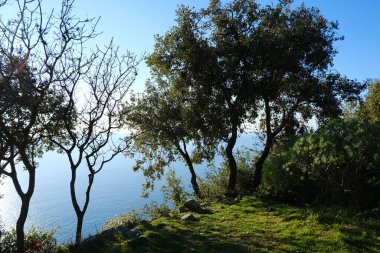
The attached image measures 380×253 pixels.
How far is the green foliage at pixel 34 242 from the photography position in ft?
52.6

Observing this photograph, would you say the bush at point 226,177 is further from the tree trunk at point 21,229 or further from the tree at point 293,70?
the tree trunk at point 21,229

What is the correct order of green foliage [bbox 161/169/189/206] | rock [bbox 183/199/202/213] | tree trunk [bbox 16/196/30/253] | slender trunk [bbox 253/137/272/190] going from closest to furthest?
tree trunk [bbox 16/196/30/253]
rock [bbox 183/199/202/213]
slender trunk [bbox 253/137/272/190]
green foliage [bbox 161/169/189/206]

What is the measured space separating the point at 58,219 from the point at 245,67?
554 feet

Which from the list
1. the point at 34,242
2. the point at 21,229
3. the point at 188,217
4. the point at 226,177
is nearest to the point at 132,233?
the point at 188,217

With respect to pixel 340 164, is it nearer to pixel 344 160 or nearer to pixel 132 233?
pixel 344 160

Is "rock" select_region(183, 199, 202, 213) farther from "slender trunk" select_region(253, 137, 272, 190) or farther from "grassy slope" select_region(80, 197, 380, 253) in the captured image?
"slender trunk" select_region(253, 137, 272, 190)

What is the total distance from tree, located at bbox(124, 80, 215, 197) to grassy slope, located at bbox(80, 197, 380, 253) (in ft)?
33.8

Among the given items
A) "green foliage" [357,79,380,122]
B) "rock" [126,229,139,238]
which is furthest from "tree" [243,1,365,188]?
"green foliage" [357,79,380,122]

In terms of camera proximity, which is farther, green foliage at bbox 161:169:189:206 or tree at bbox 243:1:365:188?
green foliage at bbox 161:169:189:206

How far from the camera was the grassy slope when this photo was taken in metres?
13.0

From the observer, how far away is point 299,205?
2016cm

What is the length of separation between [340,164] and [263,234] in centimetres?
523

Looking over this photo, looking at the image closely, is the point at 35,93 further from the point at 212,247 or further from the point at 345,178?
the point at 345,178

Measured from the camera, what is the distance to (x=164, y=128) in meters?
28.8
